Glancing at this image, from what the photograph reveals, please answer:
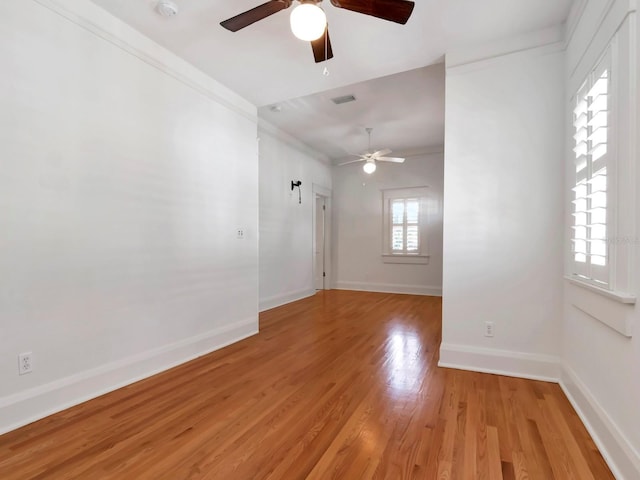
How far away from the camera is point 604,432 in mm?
1728

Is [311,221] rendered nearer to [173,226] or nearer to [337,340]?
[337,340]

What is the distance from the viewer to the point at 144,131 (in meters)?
2.73

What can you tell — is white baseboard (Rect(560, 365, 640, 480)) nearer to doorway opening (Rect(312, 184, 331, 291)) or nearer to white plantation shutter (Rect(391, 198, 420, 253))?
white plantation shutter (Rect(391, 198, 420, 253))

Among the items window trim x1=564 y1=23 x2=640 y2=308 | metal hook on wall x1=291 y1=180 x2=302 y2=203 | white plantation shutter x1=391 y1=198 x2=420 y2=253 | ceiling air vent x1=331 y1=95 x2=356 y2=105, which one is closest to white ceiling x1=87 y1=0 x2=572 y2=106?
ceiling air vent x1=331 y1=95 x2=356 y2=105

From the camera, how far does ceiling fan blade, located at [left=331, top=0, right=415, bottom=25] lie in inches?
70.4

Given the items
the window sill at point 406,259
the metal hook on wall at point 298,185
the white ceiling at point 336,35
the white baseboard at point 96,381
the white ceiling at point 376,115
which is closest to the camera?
the white baseboard at point 96,381

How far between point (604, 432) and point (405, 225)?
212 inches

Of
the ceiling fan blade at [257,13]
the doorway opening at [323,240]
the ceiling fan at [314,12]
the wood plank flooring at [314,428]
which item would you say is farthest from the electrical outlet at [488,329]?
the doorway opening at [323,240]

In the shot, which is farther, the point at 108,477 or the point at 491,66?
the point at 491,66

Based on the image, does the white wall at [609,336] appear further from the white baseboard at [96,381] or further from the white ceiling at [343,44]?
the white baseboard at [96,381]

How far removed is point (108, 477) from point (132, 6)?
3070 mm

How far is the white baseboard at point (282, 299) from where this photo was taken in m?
5.24

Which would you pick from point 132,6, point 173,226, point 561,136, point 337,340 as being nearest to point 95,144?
point 173,226

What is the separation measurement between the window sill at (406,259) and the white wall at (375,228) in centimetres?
9
